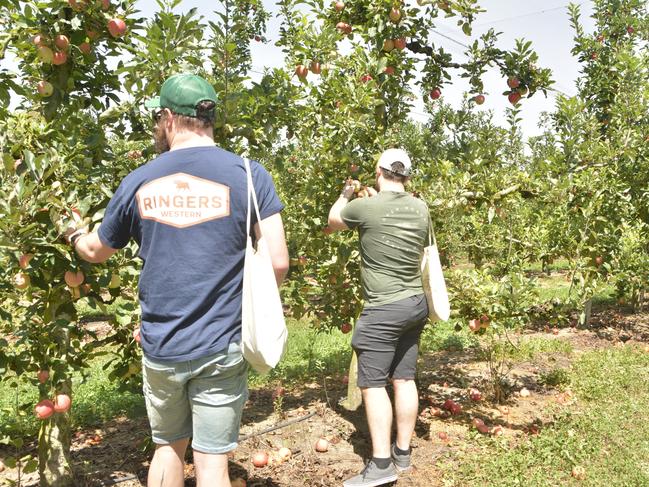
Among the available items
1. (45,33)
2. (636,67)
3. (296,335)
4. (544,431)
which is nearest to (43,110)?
(45,33)

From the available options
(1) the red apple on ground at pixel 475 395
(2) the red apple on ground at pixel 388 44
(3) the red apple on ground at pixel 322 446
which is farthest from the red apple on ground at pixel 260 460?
(2) the red apple on ground at pixel 388 44

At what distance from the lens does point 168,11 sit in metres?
2.89

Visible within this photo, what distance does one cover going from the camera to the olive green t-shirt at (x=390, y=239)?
3.19 m

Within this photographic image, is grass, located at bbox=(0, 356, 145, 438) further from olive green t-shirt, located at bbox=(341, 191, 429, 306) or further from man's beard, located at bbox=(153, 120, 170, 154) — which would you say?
man's beard, located at bbox=(153, 120, 170, 154)

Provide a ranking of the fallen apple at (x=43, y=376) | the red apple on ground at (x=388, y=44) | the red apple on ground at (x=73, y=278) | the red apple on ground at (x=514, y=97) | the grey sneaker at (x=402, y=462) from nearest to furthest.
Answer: the red apple on ground at (x=73, y=278)
the fallen apple at (x=43, y=376)
the grey sneaker at (x=402, y=462)
the red apple on ground at (x=388, y=44)
the red apple on ground at (x=514, y=97)

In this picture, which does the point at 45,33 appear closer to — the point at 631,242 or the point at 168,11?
the point at 168,11

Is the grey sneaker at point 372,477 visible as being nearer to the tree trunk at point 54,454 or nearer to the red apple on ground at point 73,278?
the tree trunk at point 54,454

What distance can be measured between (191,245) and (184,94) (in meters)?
0.54

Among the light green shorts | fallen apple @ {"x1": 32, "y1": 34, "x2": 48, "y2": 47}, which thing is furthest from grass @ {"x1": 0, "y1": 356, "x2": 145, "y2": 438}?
fallen apple @ {"x1": 32, "y1": 34, "x2": 48, "y2": 47}

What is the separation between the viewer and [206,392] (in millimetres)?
1971

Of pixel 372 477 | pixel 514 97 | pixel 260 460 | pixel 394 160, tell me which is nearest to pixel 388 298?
pixel 394 160

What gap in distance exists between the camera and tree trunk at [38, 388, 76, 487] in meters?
3.02

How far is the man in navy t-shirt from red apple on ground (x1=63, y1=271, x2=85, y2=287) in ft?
1.95

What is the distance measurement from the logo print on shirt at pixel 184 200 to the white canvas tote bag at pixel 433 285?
5.59ft
